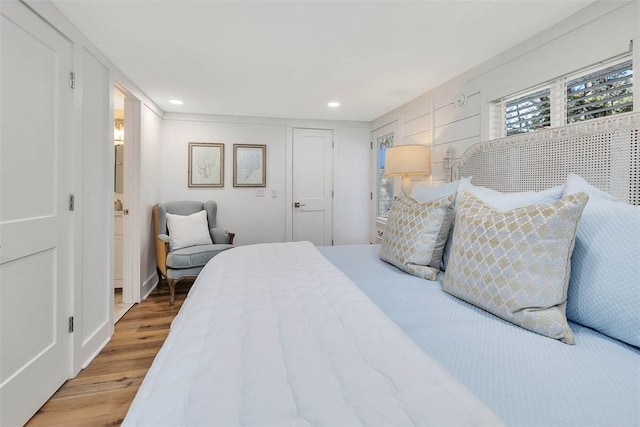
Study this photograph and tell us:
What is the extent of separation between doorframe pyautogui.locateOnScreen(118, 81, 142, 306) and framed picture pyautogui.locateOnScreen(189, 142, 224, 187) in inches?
37.9

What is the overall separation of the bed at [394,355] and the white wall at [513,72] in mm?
487

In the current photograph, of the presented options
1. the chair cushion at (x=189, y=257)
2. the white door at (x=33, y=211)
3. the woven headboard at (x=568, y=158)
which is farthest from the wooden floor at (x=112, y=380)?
the woven headboard at (x=568, y=158)

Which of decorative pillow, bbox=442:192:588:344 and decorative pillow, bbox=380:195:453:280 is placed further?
decorative pillow, bbox=380:195:453:280

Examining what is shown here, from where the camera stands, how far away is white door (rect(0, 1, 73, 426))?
1423mm

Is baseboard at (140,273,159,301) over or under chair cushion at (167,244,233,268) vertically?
under

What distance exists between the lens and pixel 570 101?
1.85 m

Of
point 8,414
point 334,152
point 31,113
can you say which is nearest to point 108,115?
point 31,113

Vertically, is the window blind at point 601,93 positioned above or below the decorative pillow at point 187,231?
above

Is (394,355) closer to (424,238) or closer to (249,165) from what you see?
(424,238)

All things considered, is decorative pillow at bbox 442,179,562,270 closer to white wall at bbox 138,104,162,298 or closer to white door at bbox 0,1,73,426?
white door at bbox 0,1,73,426

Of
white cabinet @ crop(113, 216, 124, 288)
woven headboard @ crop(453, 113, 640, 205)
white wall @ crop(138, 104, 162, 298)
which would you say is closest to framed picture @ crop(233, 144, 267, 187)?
white wall @ crop(138, 104, 162, 298)

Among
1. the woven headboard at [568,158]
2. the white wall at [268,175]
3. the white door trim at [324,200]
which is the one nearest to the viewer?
the woven headboard at [568,158]

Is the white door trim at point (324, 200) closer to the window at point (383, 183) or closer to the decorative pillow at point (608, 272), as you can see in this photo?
the window at point (383, 183)

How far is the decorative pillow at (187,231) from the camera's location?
11.2 ft
